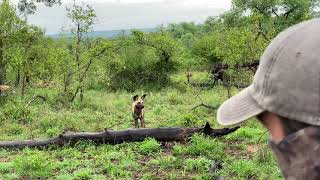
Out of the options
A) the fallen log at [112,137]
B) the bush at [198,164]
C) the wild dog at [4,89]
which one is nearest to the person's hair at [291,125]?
Result: the bush at [198,164]

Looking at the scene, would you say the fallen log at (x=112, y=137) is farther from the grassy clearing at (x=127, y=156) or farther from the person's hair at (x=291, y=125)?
the person's hair at (x=291, y=125)

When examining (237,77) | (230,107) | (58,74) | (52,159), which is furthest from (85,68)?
(230,107)

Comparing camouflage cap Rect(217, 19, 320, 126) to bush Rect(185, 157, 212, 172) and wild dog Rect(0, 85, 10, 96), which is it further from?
wild dog Rect(0, 85, 10, 96)

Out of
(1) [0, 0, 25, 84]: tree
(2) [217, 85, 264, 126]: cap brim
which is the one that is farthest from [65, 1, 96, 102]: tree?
(2) [217, 85, 264, 126]: cap brim

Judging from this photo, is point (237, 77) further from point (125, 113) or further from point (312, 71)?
point (312, 71)

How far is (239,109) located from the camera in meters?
1.41

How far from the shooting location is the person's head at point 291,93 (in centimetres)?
120

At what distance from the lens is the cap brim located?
136 centimetres

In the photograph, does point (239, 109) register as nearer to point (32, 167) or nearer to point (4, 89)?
point (32, 167)

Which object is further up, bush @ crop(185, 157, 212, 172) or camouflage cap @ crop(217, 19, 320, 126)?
camouflage cap @ crop(217, 19, 320, 126)

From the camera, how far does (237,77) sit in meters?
14.8

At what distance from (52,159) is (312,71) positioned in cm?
886

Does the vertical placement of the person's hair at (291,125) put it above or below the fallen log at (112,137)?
above

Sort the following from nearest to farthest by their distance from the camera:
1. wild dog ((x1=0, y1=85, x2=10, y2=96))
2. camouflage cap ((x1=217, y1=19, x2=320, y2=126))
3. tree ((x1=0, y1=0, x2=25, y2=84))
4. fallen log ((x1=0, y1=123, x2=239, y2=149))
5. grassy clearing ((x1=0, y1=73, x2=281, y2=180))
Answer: camouflage cap ((x1=217, y1=19, x2=320, y2=126)), grassy clearing ((x1=0, y1=73, x2=281, y2=180)), fallen log ((x1=0, y1=123, x2=239, y2=149)), wild dog ((x1=0, y1=85, x2=10, y2=96)), tree ((x1=0, y1=0, x2=25, y2=84))
